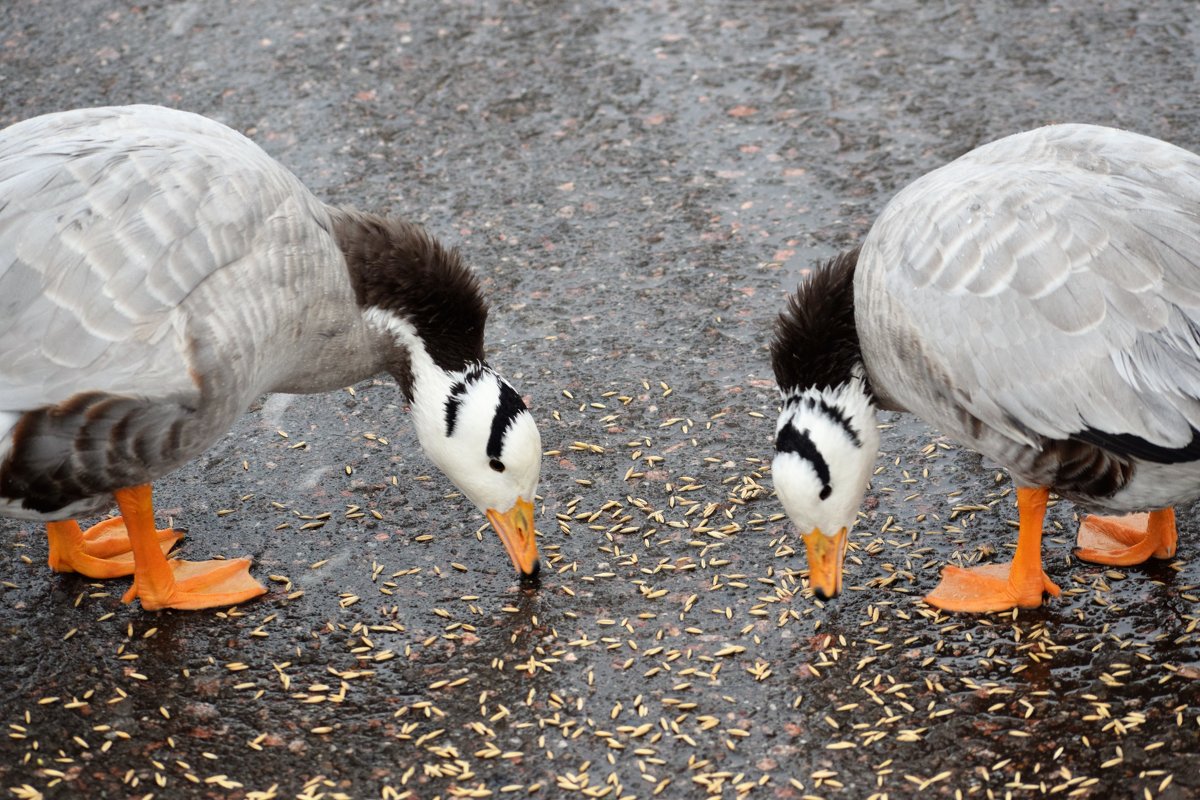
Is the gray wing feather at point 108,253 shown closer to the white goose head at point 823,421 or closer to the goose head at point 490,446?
the goose head at point 490,446

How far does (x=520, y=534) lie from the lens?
15.3 ft

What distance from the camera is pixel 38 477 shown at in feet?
13.6

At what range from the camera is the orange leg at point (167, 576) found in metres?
4.57

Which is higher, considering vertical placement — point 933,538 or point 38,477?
point 38,477

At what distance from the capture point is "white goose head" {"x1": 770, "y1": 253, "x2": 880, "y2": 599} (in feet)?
14.2

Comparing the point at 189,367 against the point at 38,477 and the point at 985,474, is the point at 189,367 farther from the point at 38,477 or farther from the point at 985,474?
the point at 985,474

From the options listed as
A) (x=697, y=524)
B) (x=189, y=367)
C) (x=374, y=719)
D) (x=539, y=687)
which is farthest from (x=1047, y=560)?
(x=189, y=367)

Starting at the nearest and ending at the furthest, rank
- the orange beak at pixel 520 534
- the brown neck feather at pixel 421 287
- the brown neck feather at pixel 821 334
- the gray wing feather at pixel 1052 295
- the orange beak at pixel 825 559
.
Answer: the gray wing feather at pixel 1052 295, the orange beak at pixel 825 559, the brown neck feather at pixel 821 334, the orange beak at pixel 520 534, the brown neck feather at pixel 421 287

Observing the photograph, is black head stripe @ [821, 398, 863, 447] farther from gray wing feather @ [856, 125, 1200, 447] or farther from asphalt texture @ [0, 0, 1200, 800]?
asphalt texture @ [0, 0, 1200, 800]

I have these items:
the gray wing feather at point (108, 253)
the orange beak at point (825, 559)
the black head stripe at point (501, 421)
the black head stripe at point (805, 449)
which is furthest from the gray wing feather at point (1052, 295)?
the gray wing feather at point (108, 253)

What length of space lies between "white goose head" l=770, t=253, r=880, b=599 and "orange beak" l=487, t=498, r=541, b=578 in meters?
0.91

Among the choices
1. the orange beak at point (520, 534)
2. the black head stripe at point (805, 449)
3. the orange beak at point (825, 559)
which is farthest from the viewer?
the orange beak at point (520, 534)

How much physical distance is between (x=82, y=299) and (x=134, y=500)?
0.80m

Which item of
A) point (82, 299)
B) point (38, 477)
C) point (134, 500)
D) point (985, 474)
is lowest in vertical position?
point (985, 474)
